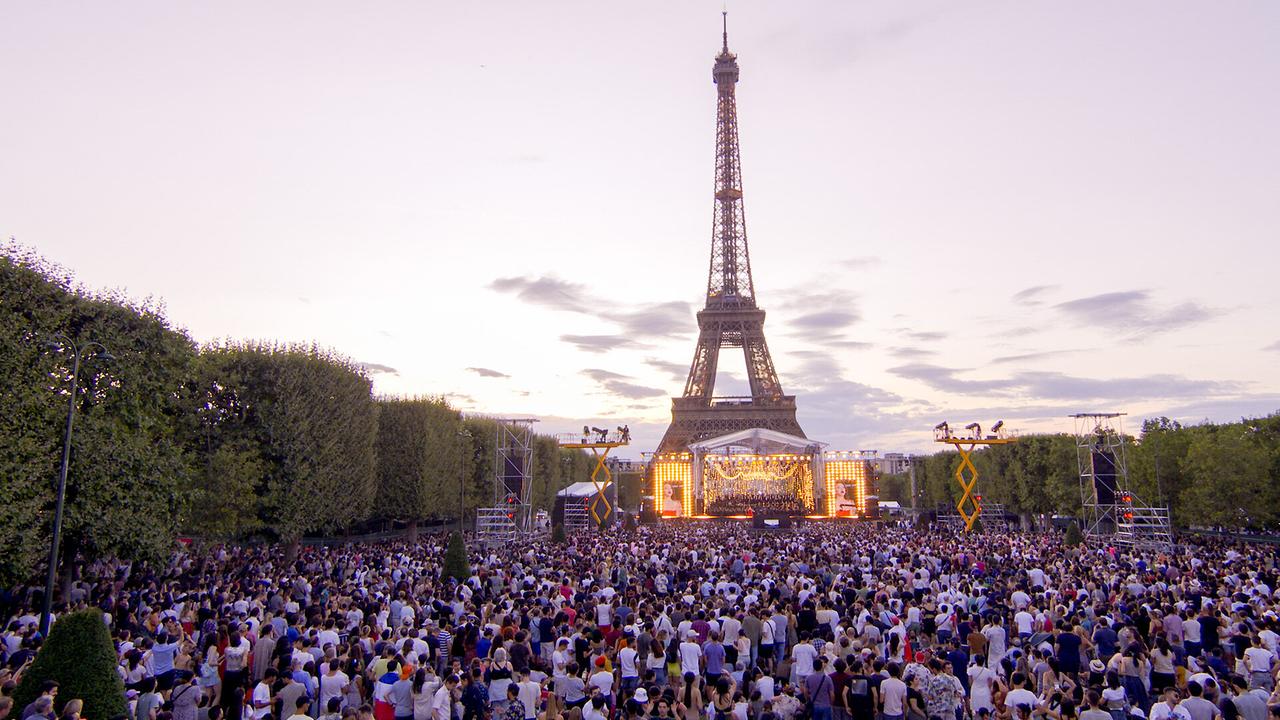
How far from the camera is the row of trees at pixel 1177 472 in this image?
119 feet

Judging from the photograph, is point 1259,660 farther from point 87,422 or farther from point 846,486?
point 846,486

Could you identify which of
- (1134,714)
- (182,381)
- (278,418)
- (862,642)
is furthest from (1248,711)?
(278,418)

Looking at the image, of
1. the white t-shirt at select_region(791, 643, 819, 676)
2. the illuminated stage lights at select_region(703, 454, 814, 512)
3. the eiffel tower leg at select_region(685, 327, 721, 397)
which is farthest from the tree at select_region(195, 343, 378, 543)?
the eiffel tower leg at select_region(685, 327, 721, 397)

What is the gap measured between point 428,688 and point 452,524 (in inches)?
1943

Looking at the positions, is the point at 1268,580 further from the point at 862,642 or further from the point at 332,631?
the point at 332,631

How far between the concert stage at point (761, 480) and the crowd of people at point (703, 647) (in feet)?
92.6

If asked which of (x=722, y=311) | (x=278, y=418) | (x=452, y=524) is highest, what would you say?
(x=722, y=311)

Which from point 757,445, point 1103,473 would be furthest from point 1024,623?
point 757,445

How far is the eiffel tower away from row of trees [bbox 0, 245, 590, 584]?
29.3 metres

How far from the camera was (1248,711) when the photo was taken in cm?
782

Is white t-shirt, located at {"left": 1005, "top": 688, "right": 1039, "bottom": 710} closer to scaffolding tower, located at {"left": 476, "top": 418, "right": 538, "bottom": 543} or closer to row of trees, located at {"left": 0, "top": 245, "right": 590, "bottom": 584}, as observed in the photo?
row of trees, located at {"left": 0, "top": 245, "right": 590, "bottom": 584}

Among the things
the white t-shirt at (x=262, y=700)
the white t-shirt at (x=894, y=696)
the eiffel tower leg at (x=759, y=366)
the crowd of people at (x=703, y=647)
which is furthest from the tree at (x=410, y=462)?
the white t-shirt at (x=894, y=696)

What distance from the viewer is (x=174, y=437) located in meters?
26.3

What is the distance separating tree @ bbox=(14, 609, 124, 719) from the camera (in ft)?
27.9
